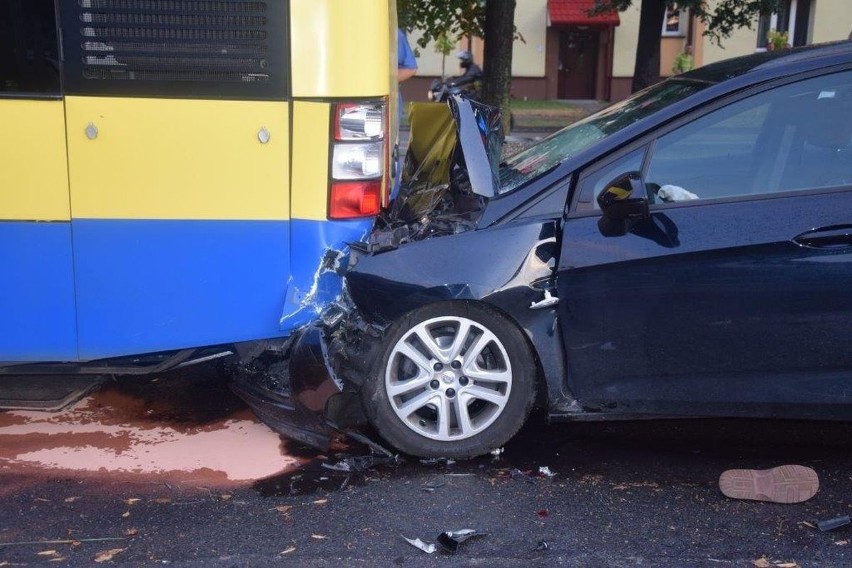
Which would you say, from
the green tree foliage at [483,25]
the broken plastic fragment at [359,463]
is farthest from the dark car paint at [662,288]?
the green tree foliage at [483,25]

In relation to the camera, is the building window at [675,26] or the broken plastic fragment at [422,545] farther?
the building window at [675,26]

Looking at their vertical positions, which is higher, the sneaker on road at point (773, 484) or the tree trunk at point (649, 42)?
the tree trunk at point (649, 42)

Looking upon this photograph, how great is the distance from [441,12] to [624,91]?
2061 cm

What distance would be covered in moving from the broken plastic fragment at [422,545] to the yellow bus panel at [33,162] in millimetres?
2050

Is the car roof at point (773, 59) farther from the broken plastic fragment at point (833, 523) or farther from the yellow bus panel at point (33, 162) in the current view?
the yellow bus panel at point (33, 162)

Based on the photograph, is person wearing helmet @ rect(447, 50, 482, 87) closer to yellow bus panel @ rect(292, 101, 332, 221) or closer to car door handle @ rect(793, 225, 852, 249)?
yellow bus panel @ rect(292, 101, 332, 221)

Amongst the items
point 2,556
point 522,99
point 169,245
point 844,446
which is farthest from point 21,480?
point 522,99

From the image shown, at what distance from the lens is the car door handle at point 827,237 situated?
3875 mm

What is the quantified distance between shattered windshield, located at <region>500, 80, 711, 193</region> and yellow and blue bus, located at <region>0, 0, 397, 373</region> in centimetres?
65

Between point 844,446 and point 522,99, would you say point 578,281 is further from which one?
point 522,99

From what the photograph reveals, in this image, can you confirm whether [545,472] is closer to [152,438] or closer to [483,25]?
[152,438]

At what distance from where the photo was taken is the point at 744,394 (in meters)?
4.07

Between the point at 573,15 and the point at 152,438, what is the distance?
101ft

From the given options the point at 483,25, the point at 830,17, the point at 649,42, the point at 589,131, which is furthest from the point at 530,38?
the point at 589,131
